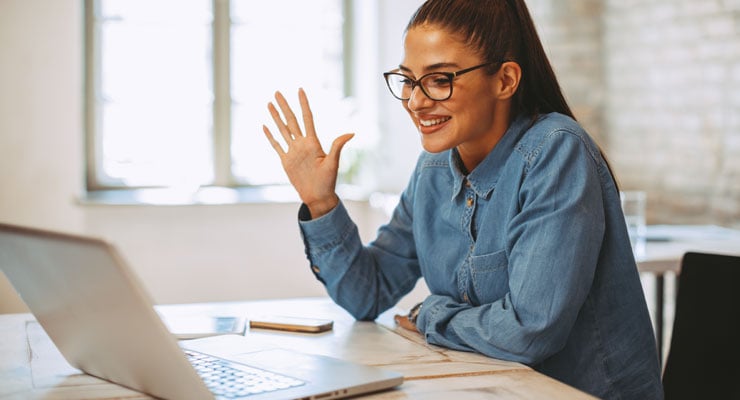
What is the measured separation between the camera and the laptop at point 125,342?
0.97 m

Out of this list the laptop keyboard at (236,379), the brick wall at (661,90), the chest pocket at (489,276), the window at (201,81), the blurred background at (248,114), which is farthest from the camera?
the window at (201,81)

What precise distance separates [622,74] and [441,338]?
298 cm

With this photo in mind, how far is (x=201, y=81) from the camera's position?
4.72 metres

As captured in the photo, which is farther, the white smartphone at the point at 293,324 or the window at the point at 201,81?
the window at the point at 201,81

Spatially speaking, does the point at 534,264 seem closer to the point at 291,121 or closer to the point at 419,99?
the point at 419,99

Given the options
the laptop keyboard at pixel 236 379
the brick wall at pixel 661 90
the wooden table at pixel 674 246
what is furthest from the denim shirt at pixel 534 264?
the brick wall at pixel 661 90

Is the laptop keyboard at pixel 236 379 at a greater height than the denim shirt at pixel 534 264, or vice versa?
the denim shirt at pixel 534 264

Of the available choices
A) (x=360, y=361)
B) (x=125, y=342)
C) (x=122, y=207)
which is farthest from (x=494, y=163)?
(x=122, y=207)

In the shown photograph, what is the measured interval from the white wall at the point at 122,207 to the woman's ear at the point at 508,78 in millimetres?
2947

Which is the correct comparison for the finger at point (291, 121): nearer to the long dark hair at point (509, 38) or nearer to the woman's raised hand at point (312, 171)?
the woman's raised hand at point (312, 171)

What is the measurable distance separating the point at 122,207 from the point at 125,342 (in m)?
3.35

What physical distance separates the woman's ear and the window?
2.91 metres

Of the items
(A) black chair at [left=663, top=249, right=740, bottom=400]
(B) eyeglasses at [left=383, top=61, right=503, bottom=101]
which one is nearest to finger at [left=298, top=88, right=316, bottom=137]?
(B) eyeglasses at [left=383, top=61, right=503, bottom=101]

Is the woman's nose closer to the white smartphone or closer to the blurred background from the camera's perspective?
the white smartphone
